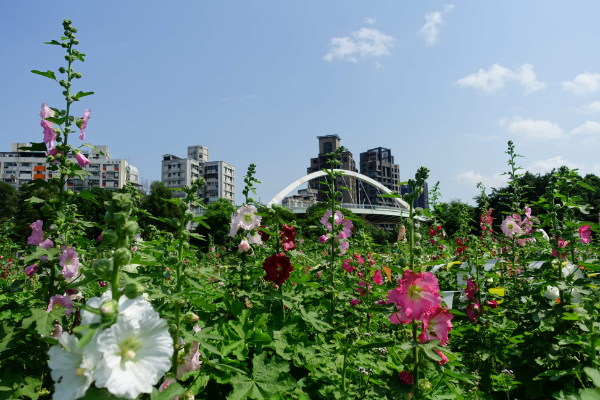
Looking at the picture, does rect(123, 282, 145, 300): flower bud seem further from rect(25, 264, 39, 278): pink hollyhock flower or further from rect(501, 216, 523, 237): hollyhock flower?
rect(501, 216, 523, 237): hollyhock flower

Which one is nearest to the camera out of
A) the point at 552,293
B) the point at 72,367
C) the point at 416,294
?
the point at 72,367

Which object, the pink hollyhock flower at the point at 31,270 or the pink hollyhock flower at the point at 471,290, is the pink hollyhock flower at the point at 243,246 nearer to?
Result: the pink hollyhock flower at the point at 31,270

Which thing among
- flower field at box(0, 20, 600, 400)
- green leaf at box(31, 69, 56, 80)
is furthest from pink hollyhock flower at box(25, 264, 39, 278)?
green leaf at box(31, 69, 56, 80)

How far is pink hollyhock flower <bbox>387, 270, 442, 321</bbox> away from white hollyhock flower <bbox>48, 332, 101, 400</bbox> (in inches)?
57.5

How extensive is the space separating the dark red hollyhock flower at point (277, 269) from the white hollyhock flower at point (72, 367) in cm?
199

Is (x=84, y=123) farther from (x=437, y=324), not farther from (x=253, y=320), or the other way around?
(x=437, y=324)

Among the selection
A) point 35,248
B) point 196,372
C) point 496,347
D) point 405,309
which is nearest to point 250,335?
point 196,372

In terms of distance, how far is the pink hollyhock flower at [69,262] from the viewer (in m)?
2.45

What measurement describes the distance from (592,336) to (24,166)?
115038 mm

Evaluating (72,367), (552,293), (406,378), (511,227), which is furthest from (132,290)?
(511,227)

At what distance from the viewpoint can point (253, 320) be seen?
9.81 feet

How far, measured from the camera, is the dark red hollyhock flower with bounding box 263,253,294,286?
3121mm

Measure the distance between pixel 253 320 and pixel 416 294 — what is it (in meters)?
1.52

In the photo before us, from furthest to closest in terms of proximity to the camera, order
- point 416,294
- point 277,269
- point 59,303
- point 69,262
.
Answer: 1. point 277,269
2. point 69,262
3. point 59,303
4. point 416,294
